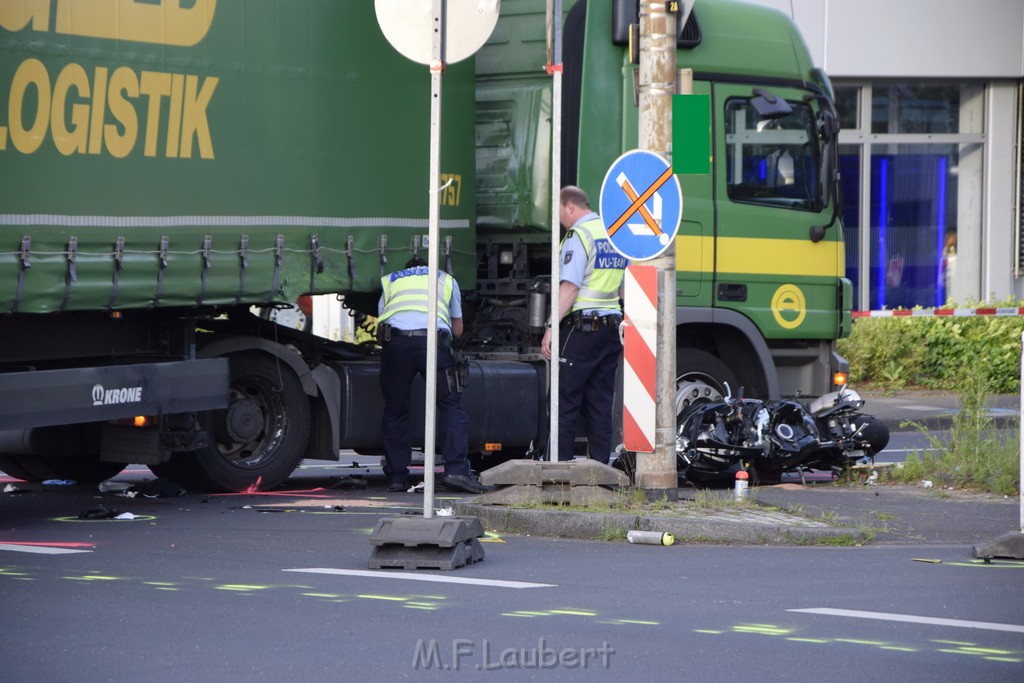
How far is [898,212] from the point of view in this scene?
77.3 feet

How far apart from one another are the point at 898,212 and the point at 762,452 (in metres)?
13.6

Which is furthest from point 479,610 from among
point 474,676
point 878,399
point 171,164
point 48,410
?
point 878,399

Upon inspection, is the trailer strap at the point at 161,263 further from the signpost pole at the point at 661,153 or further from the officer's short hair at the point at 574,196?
the signpost pole at the point at 661,153

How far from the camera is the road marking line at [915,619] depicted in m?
5.85

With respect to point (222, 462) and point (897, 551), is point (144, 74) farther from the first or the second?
point (897, 551)

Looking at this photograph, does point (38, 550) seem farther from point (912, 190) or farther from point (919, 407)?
point (912, 190)

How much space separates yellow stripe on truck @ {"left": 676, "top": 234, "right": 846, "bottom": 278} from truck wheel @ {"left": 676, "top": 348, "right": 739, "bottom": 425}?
2.19 feet

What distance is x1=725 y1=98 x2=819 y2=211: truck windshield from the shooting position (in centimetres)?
1162

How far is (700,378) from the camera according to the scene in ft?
38.9

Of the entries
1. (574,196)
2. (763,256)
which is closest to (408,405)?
(574,196)

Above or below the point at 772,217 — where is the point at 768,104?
above

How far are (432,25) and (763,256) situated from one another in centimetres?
490

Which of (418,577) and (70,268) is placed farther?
(70,268)

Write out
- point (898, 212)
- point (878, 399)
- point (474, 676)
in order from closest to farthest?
point (474, 676), point (878, 399), point (898, 212)
